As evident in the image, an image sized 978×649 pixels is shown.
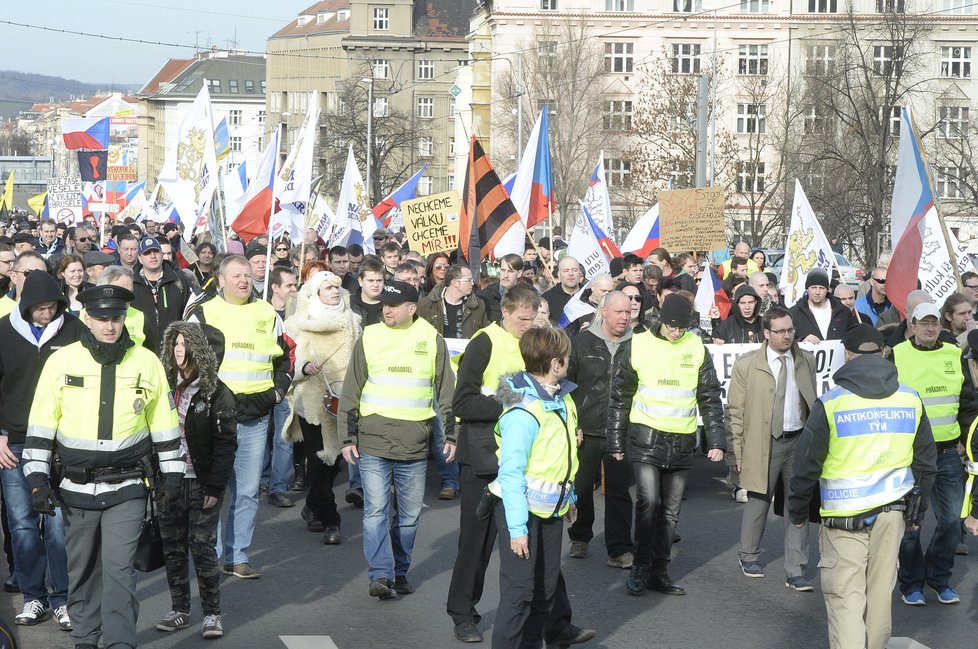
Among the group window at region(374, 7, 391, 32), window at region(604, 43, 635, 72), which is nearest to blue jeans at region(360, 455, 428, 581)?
window at region(604, 43, 635, 72)

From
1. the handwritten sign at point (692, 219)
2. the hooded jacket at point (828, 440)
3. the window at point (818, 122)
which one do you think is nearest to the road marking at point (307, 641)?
the hooded jacket at point (828, 440)

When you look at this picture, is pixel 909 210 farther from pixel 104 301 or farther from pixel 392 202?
pixel 392 202

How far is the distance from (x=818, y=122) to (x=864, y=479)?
159 feet

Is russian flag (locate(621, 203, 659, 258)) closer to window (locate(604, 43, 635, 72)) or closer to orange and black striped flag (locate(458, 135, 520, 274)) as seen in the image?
orange and black striped flag (locate(458, 135, 520, 274))

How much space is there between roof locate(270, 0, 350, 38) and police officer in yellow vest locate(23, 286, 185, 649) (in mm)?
106629

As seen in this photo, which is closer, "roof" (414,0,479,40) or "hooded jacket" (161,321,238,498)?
"hooded jacket" (161,321,238,498)

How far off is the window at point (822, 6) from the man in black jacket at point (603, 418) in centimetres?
6801

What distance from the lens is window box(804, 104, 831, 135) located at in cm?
5134

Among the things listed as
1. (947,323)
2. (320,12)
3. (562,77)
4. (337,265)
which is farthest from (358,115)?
(947,323)

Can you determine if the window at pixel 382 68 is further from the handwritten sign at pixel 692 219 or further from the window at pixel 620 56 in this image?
the handwritten sign at pixel 692 219

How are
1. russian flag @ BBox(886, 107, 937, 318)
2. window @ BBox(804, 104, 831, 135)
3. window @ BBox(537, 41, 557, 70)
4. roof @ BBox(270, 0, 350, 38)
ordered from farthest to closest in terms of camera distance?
roof @ BBox(270, 0, 350, 38), window @ BBox(537, 41, 557, 70), window @ BBox(804, 104, 831, 135), russian flag @ BBox(886, 107, 937, 318)

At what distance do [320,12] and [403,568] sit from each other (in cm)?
11454

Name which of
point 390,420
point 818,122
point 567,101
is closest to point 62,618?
point 390,420

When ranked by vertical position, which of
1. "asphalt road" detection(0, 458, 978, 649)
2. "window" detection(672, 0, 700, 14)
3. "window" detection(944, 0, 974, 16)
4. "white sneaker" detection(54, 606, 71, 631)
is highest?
"window" detection(672, 0, 700, 14)
